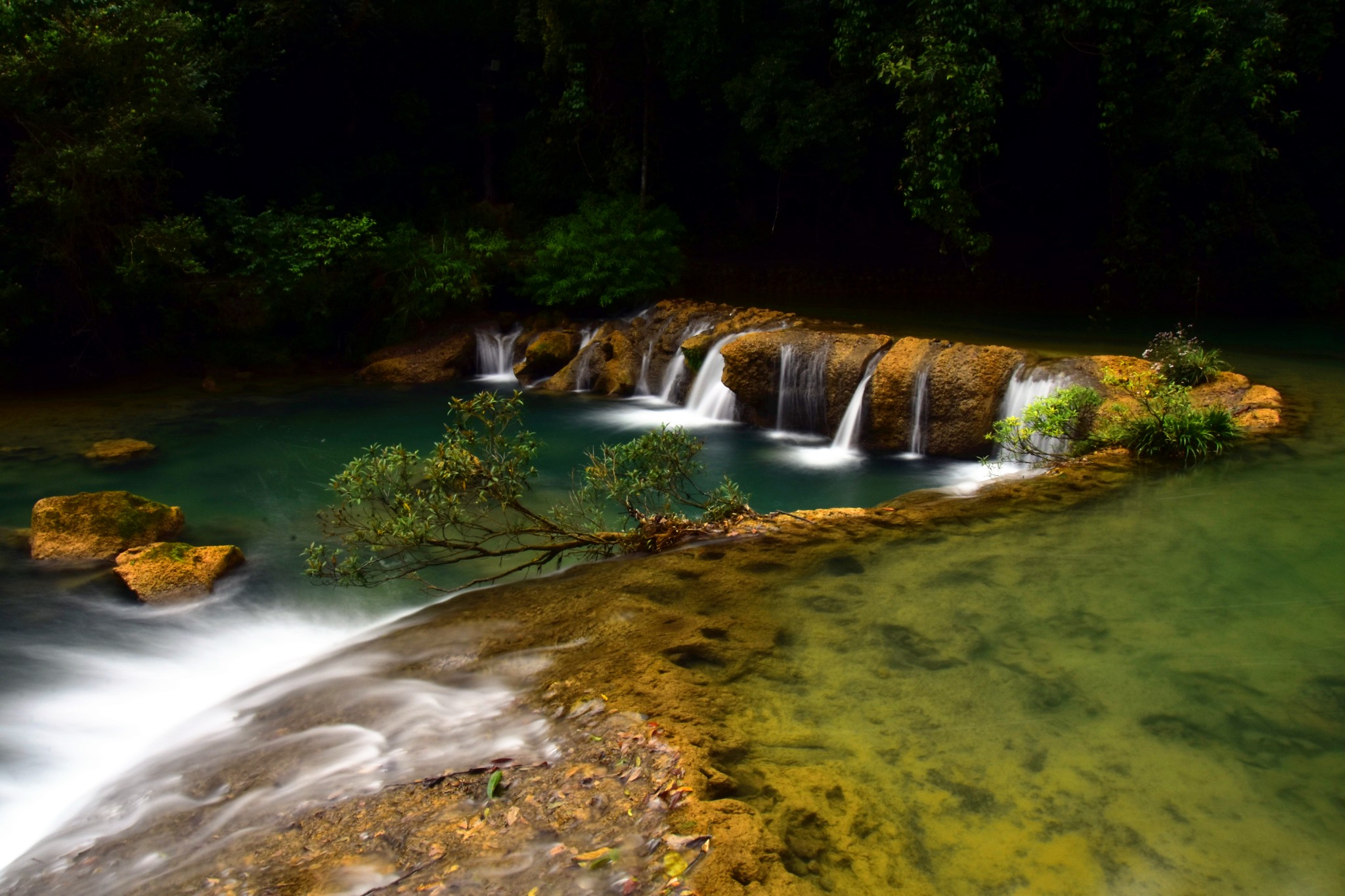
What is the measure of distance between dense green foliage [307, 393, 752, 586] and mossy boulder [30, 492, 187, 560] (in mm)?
1856

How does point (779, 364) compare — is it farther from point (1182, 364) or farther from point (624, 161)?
point (624, 161)

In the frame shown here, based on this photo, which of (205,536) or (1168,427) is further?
(205,536)

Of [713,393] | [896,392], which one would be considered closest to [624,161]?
[713,393]

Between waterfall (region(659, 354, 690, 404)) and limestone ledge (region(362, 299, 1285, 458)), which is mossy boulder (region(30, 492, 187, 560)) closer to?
limestone ledge (region(362, 299, 1285, 458))

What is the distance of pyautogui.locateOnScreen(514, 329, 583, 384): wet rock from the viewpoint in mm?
16594

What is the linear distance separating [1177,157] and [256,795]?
15.5 m

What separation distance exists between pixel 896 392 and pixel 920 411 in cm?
37

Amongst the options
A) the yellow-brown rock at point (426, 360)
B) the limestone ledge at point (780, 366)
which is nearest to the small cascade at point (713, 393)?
the limestone ledge at point (780, 366)

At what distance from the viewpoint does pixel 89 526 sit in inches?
348

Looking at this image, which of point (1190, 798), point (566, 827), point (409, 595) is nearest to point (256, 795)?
point (566, 827)

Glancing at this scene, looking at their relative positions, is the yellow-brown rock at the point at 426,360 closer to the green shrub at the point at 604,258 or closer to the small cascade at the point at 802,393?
the green shrub at the point at 604,258

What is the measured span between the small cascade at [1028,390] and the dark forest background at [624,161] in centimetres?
472

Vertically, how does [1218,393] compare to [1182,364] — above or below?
below

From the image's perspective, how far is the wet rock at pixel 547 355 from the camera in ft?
54.4
